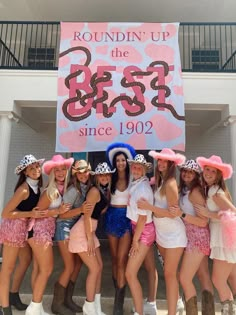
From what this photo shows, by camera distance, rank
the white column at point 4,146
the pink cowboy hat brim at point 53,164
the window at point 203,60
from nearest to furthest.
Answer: the pink cowboy hat brim at point 53,164
the white column at point 4,146
the window at point 203,60

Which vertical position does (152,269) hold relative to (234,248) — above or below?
below

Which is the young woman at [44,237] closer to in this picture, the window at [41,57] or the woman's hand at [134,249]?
the woman's hand at [134,249]

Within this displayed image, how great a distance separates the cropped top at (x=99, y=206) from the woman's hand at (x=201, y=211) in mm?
1039

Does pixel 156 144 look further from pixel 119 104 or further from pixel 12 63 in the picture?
pixel 12 63

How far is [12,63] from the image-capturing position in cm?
842

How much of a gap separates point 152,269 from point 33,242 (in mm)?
1441

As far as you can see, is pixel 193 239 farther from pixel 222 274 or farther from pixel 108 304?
pixel 108 304

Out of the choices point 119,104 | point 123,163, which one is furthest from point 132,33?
point 123,163

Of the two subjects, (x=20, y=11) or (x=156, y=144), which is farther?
(x=20, y=11)

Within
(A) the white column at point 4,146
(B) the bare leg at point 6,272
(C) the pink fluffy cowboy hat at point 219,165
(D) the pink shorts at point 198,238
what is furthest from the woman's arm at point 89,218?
(A) the white column at point 4,146

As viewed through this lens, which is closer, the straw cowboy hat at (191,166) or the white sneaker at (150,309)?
the straw cowboy hat at (191,166)

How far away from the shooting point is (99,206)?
346 centimetres

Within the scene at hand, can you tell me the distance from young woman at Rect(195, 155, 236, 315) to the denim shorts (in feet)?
4.80

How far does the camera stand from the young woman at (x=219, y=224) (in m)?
3.04
